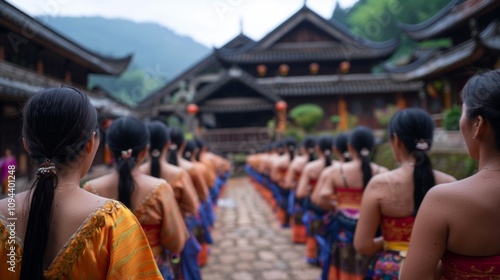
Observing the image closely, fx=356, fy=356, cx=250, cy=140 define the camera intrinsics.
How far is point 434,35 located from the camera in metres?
13.8

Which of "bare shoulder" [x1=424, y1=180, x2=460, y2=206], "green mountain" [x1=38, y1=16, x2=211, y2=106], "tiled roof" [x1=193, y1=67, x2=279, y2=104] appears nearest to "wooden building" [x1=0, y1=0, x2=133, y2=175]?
"tiled roof" [x1=193, y1=67, x2=279, y2=104]

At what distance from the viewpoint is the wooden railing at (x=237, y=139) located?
62.9 ft

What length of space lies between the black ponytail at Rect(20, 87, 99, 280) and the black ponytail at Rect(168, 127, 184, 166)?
2.96m

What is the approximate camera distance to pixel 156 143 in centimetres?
319

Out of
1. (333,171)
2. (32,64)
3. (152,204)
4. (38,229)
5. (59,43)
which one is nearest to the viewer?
(38,229)

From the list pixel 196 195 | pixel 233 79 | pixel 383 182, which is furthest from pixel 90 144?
pixel 233 79

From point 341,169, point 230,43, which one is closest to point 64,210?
point 341,169

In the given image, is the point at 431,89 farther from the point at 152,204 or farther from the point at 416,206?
the point at 152,204

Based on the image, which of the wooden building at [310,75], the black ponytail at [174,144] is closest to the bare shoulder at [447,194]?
the black ponytail at [174,144]

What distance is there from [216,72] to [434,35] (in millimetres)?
19526

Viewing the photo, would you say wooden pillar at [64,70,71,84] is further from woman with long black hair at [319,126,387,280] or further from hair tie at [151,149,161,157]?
woman with long black hair at [319,126,387,280]

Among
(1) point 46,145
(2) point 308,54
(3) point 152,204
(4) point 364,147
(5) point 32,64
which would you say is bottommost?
(3) point 152,204

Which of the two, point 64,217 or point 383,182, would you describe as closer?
point 64,217

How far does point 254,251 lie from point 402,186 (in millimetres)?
4261
